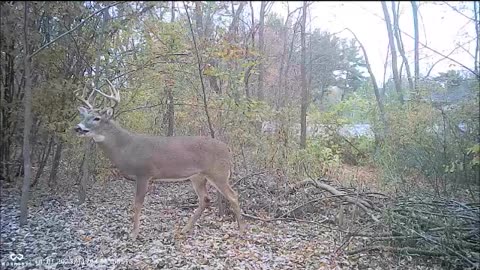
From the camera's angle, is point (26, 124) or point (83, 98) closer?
point (26, 124)

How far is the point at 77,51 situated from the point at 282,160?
9.49 ft

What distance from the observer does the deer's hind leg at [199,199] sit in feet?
15.7

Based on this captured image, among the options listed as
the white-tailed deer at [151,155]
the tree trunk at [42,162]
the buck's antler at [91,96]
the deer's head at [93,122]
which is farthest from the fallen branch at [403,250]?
the tree trunk at [42,162]

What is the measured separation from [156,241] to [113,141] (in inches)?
40.8

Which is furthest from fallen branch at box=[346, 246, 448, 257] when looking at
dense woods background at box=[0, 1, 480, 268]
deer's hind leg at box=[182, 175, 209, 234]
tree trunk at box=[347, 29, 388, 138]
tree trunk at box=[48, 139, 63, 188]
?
tree trunk at box=[347, 29, 388, 138]

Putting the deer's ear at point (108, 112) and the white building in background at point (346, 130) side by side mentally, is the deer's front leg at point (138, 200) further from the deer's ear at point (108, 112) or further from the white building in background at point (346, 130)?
the white building in background at point (346, 130)

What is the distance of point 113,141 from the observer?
455cm

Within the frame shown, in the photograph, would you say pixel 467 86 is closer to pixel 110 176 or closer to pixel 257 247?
pixel 257 247

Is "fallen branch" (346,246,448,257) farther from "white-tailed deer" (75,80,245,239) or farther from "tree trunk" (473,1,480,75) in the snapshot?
"tree trunk" (473,1,480,75)

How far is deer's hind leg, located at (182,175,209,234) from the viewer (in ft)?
15.7

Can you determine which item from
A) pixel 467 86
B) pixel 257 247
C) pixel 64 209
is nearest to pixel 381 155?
pixel 467 86

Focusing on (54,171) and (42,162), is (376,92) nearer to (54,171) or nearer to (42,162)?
(54,171)

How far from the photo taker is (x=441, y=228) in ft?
13.2

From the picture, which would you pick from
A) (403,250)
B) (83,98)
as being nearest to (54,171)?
(83,98)
